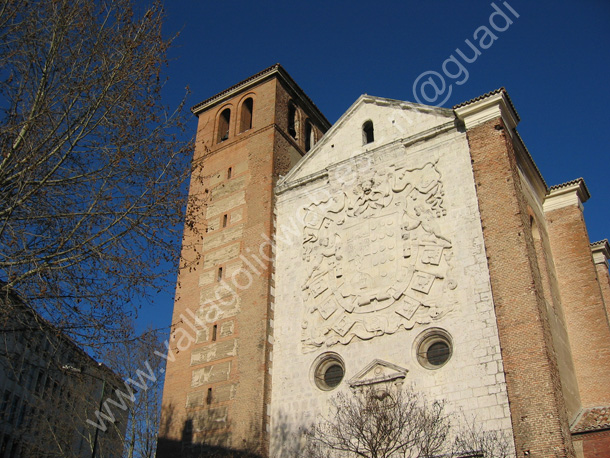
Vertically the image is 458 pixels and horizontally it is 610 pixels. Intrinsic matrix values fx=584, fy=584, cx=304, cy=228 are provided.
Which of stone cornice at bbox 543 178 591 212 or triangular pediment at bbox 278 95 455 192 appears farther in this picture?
stone cornice at bbox 543 178 591 212

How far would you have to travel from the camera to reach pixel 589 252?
667 inches

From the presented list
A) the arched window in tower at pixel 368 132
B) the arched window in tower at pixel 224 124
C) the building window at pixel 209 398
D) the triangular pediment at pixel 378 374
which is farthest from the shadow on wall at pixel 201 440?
the arched window in tower at pixel 224 124

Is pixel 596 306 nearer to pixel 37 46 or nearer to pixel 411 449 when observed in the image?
pixel 411 449

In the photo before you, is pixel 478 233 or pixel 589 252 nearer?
pixel 478 233

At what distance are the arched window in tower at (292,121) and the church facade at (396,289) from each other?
9.23 ft

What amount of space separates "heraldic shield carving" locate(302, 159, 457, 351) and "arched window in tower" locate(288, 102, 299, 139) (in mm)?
6229

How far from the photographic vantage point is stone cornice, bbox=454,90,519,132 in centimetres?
1544

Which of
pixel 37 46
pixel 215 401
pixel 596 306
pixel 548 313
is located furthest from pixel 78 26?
pixel 596 306

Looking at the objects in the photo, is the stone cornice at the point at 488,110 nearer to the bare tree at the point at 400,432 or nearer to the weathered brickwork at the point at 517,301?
the weathered brickwork at the point at 517,301

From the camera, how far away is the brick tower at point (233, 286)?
1584cm

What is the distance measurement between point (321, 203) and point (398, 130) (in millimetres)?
3188

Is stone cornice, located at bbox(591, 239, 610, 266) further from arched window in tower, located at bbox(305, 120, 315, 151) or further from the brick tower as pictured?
arched window in tower, located at bbox(305, 120, 315, 151)

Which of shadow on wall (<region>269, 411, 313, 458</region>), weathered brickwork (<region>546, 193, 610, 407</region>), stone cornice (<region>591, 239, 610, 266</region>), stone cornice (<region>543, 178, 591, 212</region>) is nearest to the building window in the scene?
shadow on wall (<region>269, 411, 313, 458</region>)

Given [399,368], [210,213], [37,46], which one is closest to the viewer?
[37,46]
